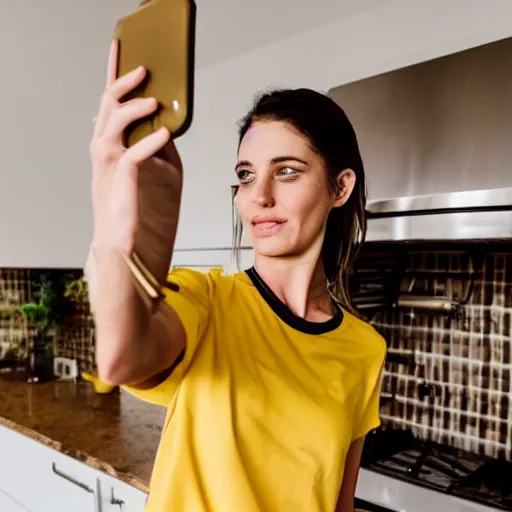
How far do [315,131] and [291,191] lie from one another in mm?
80

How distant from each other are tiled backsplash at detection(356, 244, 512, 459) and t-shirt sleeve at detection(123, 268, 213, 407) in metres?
0.92

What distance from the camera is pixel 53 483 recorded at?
157cm

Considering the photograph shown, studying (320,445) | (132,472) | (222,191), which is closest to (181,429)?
(320,445)

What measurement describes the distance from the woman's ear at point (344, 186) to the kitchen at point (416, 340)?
0.37 meters

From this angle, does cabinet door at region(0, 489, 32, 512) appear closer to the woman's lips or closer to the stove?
the stove

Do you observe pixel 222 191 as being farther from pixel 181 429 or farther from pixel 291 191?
pixel 181 429

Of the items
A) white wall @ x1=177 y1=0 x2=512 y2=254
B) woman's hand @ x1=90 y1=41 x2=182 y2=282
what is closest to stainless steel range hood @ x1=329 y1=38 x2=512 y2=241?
white wall @ x1=177 y1=0 x2=512 y2=254

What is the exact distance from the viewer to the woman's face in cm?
60

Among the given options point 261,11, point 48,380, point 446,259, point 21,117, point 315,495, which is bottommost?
point 48,380

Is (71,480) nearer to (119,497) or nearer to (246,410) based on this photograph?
(119,497)

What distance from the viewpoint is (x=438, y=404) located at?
1.52 m

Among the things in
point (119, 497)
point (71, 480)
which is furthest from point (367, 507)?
point (71, 480)

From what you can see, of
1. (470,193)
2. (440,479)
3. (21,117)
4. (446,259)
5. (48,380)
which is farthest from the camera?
(48,380)

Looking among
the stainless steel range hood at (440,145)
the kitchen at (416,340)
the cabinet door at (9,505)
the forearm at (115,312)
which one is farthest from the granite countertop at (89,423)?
the forearm at (115,312)
